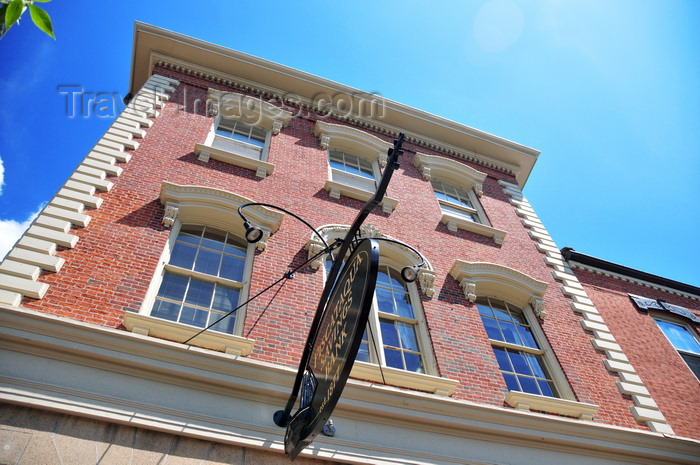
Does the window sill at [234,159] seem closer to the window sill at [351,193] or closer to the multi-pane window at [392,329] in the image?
the window sill at [351,193]

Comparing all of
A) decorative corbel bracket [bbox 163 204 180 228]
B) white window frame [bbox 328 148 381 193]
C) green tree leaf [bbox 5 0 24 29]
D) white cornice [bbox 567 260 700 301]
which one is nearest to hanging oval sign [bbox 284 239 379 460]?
green tree leaf [bbox 5 0 24 29]

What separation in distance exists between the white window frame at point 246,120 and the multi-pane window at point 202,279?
205 centimetres

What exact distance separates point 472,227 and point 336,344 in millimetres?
7869

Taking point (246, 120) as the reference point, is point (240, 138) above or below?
below

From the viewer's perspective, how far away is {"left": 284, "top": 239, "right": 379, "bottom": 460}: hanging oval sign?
11.9 ft

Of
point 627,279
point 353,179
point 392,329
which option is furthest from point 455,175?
point 392,329

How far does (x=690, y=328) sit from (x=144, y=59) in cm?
1648

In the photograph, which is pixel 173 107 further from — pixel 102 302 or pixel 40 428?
pixel 40 428

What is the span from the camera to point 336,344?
403cm

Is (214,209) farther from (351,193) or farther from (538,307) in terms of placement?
(538,307)

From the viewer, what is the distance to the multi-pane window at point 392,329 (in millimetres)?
7340

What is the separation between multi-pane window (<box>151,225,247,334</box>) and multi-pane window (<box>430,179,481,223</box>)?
6162mm

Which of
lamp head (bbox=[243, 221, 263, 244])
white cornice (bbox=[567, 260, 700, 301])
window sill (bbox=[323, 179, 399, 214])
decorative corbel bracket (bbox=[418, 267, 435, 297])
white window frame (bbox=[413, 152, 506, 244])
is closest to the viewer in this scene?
lamp head (bbox=[243, 221, 263, 244])

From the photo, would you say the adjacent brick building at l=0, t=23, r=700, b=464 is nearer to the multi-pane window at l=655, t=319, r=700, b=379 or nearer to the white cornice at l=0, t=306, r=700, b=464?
the white cornice at l=0, t=306, r=700, b=464
